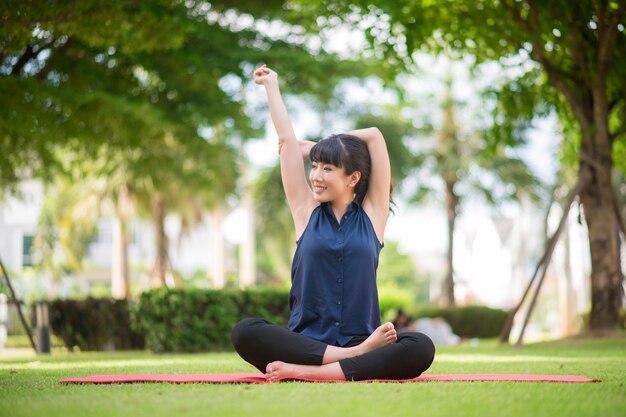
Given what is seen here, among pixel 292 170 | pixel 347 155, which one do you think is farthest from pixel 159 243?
pixel 347 155

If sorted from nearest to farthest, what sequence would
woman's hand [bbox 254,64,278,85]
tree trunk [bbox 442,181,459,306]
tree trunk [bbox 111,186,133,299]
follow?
woman's hand [bbox 254,64,278,85], tree trunk [bbox 442,181,459,306], tree trunk [bbox 111,186,133,299]

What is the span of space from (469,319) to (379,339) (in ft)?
65.5

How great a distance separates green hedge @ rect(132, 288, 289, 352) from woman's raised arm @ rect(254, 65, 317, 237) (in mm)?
7502

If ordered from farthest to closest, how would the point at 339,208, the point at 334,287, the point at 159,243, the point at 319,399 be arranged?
the point at 159,243
the point at 339,208
the point at 334,287
the point at 319,399

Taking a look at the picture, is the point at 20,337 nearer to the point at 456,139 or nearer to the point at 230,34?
the point at 230,34

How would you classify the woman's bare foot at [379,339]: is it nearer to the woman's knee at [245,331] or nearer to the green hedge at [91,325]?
the woman's knee at [245,331]

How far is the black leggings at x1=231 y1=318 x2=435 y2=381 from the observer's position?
5551mm

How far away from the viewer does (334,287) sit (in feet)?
19.0

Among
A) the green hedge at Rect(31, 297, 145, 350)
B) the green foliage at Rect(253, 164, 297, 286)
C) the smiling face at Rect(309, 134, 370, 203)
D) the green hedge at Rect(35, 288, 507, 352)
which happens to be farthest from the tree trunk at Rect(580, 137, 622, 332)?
the green foliage at Rect(253, 164, 297, 286)

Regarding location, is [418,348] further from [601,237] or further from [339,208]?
[601,237]

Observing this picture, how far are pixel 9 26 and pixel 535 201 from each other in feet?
72.4

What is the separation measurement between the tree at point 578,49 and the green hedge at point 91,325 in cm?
652

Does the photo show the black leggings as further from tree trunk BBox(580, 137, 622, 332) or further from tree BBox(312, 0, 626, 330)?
tree trunk BBox(580, 137, 622, 332)

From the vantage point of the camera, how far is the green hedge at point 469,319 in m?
25.0
